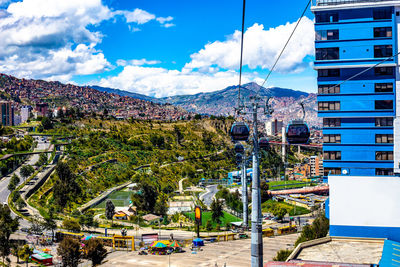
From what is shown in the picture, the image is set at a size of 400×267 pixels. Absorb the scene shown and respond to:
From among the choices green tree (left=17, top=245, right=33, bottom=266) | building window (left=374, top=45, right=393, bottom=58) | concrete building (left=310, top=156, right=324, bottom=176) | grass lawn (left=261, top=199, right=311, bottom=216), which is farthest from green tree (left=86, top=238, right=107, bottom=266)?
concrete building (left=310, top=156, right=324, bottom=176)

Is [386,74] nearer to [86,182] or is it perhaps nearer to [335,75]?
[335,75]

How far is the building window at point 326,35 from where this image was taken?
3578 centimetres

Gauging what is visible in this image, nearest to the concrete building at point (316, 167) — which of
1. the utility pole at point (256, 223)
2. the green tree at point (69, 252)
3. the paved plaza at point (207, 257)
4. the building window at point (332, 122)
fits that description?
the building window at point (332, 122)

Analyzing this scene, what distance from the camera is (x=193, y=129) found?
12175 centimetres

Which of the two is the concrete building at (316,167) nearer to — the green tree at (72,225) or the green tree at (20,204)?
the green tree at (20,204)

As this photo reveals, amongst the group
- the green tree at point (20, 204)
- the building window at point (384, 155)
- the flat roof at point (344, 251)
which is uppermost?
the building window at point (384, 155)

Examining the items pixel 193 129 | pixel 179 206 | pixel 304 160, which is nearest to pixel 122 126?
pixel 193 129

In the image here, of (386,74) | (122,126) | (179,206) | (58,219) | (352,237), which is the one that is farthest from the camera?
(122,126)

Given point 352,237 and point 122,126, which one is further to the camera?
point 122,126

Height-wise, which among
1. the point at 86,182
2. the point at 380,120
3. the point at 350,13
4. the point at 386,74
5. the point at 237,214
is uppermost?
the point at 350,13

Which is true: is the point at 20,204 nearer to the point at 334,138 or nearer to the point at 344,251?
the point at 334,138

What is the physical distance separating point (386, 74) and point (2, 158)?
59.0m

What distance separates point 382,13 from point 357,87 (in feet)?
22.8

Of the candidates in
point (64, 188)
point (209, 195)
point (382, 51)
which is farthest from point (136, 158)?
point (382, 51)
